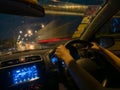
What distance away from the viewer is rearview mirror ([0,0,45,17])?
1.62m

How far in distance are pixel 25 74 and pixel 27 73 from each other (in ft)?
0.12

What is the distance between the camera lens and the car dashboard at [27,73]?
329 cm

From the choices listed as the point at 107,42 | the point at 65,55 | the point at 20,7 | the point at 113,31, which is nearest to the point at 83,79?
the point at 65,55

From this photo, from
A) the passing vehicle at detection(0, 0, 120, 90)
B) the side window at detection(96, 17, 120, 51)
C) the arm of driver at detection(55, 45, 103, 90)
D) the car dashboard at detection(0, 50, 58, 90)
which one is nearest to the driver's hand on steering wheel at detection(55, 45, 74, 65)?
the arm of driver at detection(55, 45, 103, 90)

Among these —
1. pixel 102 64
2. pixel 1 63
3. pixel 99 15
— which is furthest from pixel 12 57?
pixel 99 15

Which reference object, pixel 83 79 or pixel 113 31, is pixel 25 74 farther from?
pixel 113 31

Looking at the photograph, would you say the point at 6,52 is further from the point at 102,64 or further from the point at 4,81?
the point at 102,64

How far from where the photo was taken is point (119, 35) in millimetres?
4562

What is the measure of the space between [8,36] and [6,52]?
13.6 inches

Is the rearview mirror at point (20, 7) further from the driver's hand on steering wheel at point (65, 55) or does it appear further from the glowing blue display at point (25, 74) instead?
the glowing blue display at point (25, 74)

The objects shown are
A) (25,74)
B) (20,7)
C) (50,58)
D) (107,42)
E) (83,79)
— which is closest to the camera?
(20,7)

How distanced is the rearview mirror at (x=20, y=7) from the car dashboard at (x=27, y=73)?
1.51 m

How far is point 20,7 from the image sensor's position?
5.74 ft

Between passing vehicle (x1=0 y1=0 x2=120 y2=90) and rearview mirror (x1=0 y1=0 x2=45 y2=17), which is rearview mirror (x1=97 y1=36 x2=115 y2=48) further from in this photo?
rearview mirror (x1=0 y1=0 x2=45 y2=17)
